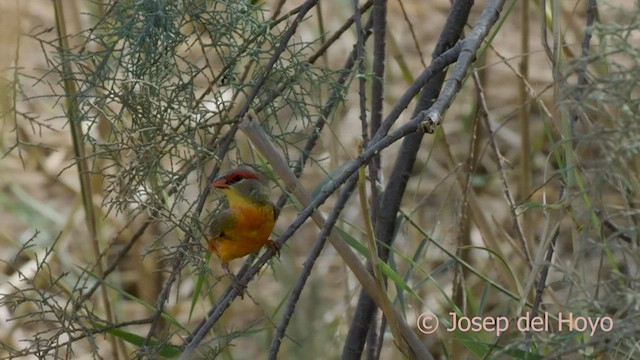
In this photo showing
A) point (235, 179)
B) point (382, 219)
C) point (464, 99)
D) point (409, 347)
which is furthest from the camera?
point (464, 99)

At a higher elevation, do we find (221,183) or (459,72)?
(221,183)

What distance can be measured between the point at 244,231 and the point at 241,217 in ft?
0.10

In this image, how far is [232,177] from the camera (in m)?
2.01

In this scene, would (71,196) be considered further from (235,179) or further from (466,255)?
(235,179)

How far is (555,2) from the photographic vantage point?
1861mm

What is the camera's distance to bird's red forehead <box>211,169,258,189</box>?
2.01 metres

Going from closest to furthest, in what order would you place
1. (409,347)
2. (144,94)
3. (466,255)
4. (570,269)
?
(570,269)
(144,94)
(409,347)
(466,255)

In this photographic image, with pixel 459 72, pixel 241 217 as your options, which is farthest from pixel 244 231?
pixel 459 72

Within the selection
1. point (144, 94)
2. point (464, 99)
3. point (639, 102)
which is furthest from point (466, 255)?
point (639, 102)

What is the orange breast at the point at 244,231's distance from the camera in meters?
1.98

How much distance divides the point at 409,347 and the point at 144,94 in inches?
25.0

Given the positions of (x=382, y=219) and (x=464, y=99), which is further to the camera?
(x=464, y=99)

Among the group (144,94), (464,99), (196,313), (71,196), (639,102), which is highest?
(464,99)

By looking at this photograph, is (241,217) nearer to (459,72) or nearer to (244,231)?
(244,231)
